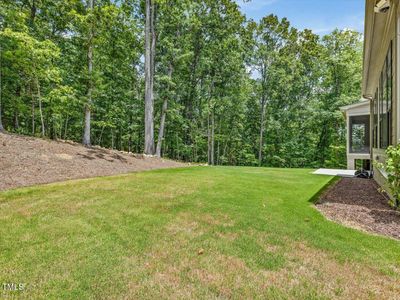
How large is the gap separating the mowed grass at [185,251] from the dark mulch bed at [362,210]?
0.41 m

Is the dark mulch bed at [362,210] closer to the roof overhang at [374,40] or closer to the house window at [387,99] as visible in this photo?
the house window at [387,99]

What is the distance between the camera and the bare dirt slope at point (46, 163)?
7071 mm

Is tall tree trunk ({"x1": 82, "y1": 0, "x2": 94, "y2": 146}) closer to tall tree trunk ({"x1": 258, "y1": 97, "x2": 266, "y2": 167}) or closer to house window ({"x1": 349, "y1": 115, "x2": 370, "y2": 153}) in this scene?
house window ({"x1": 349, "y1": 115, "x2": 370, "y2": 153})

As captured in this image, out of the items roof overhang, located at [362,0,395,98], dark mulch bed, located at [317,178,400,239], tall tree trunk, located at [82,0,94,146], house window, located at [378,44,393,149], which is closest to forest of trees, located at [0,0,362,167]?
tall tree trunk, located at [82,0,94,146]

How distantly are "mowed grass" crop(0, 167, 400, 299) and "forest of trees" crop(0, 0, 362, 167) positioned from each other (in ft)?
32.5

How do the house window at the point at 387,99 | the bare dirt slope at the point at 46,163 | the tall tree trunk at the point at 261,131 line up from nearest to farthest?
the house window at the point at 387,99
the bare dirt slope at the point at 46,163
the tall tree trunk at the point at 261,131

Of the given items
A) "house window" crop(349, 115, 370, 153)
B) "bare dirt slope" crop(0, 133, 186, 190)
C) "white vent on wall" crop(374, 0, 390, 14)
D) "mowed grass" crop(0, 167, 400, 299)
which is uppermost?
"white vent on wall" crop(374, 0, 390, 14)

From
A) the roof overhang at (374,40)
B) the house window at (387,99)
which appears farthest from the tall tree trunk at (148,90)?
the house window at (387,99)

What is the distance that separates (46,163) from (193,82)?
15683 millimetres

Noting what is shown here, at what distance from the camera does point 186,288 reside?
2443 mm

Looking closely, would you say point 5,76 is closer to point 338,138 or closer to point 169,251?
point 169,251

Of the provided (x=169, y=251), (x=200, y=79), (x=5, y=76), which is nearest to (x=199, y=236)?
(x=169, y=251)

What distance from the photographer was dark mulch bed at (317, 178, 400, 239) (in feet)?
13.9

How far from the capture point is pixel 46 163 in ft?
27.3
